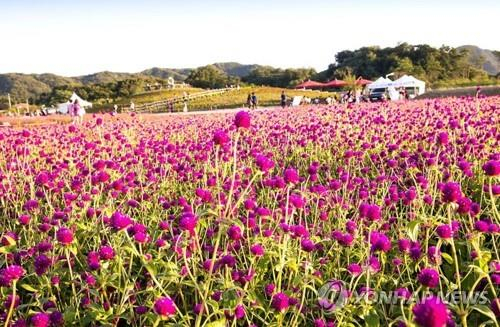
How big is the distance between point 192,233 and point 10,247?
1099 millimetres

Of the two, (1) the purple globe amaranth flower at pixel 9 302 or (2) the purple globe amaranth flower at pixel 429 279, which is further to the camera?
(1) the purple globe amaranth flower at pixel 9 302

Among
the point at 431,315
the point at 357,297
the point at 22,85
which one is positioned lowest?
the point at 357,297

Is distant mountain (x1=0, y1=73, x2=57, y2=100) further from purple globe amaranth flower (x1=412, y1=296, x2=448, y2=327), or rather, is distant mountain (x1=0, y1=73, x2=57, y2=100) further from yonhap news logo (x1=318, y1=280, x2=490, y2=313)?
purple globe amaranth flower (x1=412, y1=296, x2=448, y2=327)

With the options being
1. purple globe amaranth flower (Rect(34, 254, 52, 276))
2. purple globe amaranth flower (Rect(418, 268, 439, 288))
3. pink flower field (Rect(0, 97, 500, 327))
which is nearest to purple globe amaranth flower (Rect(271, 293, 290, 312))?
pink flower field (Rect(0, 97, 500, 327))

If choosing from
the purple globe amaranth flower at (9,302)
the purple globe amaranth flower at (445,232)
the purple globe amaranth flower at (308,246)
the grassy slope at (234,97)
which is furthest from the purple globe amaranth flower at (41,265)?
the grassy slope at (234,97)

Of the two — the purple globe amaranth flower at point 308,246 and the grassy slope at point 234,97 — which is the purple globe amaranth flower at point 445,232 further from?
the grassy slope at point 234,97

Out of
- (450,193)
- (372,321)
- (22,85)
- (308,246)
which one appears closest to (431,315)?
(372,321)

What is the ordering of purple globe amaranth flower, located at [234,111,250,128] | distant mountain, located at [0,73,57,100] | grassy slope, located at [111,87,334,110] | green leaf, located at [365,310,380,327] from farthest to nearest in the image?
distant mountain, located at [0,73,57,100], grassy slope, located at [111,87,334,110], purple globe amaranth flower, located at [234,111,250,128], green leaf, located at [365,310,380,327]

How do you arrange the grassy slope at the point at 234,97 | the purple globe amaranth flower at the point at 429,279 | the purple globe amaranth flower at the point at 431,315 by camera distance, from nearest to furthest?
the purple globe amaranth flower at the point at 431,315, the purple globe amaranth flower at the point at 429,279, the grassy slope at the point at 234,97

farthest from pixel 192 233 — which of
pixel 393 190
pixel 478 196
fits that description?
pixel 478 196

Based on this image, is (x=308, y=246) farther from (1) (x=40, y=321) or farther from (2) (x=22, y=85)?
(2) (x=22, y=85)

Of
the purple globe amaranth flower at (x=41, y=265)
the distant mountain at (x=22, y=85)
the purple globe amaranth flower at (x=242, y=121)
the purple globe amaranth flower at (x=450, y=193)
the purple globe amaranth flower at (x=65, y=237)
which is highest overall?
the distant mountain at (x=22, y=85)

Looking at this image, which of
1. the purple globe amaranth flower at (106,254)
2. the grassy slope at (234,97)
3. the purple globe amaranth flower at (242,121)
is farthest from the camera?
the grassy slope at (234,97)

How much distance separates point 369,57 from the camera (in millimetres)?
84250
